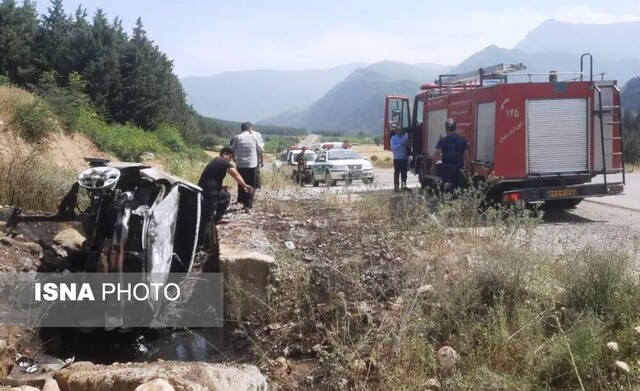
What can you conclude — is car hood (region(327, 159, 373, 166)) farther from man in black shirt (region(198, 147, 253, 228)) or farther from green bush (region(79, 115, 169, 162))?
man in black shirt (region(198, 147, 253, 228))

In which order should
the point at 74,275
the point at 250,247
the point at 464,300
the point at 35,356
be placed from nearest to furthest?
1. the point at 464,300
2. the point at 35,356
3. the point at 74,275
4. the point at 250,247

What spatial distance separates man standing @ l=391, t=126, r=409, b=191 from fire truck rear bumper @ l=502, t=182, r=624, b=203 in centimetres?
450

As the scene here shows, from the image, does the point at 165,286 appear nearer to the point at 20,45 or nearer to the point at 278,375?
the point at 278,375

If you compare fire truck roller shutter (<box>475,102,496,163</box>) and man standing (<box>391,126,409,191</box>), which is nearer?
fire truck roller shutter (<box>475,102,496,163</box>)

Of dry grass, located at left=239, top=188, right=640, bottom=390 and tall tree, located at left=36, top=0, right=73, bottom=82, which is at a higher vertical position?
tall tree, located at left=36, top=0, right=73, bottom=82

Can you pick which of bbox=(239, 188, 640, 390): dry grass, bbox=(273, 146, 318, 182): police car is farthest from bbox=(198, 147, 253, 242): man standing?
bbox=(273, 146, 318, 182): police car

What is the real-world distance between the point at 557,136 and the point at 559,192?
96 cm

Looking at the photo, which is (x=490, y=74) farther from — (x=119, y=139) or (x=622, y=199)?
(x=119, y=139)

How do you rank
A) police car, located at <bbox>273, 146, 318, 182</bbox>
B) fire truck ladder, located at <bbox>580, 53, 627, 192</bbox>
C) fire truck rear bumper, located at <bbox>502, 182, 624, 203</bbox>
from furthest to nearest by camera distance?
police car, located at <bbox>273, 146, 318, 182</bbox>, fire truck ladder, located at <bbox>580, 53, 627, 192</bbox>, fire truck rear bumper, located at <bbox>502, 182, 624, 203</bbox>

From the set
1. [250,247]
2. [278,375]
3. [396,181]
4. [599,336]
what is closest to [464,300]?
[599,336]

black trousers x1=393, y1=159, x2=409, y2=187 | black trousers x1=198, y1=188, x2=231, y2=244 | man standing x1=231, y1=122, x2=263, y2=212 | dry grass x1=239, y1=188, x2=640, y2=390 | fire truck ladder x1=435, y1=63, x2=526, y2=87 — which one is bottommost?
dry grass x1=239, y1=188, x2=640, y2=390

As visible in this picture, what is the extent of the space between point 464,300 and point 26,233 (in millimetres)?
5723

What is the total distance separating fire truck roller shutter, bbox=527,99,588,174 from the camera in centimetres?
1070

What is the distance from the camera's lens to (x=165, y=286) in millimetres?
6469
